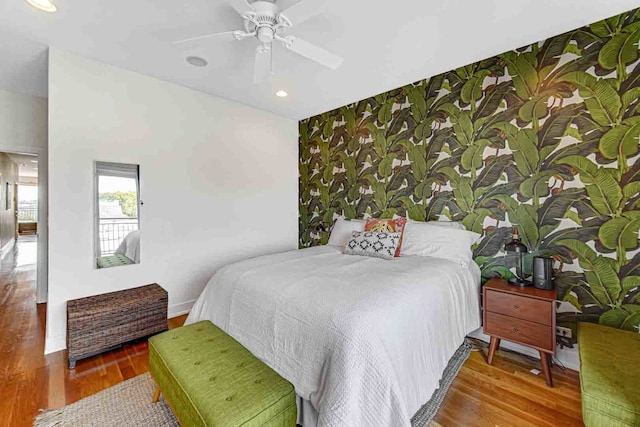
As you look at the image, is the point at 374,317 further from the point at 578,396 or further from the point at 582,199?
the point at 582,199

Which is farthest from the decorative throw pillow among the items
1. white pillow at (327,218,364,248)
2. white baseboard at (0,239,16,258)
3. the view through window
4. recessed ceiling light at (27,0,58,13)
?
white baseboard at (0,239,16,258)

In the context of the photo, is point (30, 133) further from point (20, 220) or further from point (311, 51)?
point (20, 220)

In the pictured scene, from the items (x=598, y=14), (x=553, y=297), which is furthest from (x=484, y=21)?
(x=553, y=297)

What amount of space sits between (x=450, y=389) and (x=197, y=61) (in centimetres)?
343

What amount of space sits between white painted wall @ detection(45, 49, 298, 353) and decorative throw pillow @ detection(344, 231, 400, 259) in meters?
1.68

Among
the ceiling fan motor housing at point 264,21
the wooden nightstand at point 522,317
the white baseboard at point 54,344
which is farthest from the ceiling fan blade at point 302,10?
the white baseboard at point 54,344

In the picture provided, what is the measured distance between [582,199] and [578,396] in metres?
1.38

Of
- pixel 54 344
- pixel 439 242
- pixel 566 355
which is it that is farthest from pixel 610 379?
pixel 54 344

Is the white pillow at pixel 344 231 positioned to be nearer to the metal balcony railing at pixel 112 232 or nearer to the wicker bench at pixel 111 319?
the wicker bench at pixel 111 319

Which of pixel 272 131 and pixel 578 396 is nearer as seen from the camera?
pixel 578 396

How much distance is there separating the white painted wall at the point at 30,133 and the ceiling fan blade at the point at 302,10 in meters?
3.58

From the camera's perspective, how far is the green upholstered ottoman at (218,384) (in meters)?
1.08

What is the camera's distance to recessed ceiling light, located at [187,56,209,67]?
2.50 m

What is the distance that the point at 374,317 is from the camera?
4.33 feet
